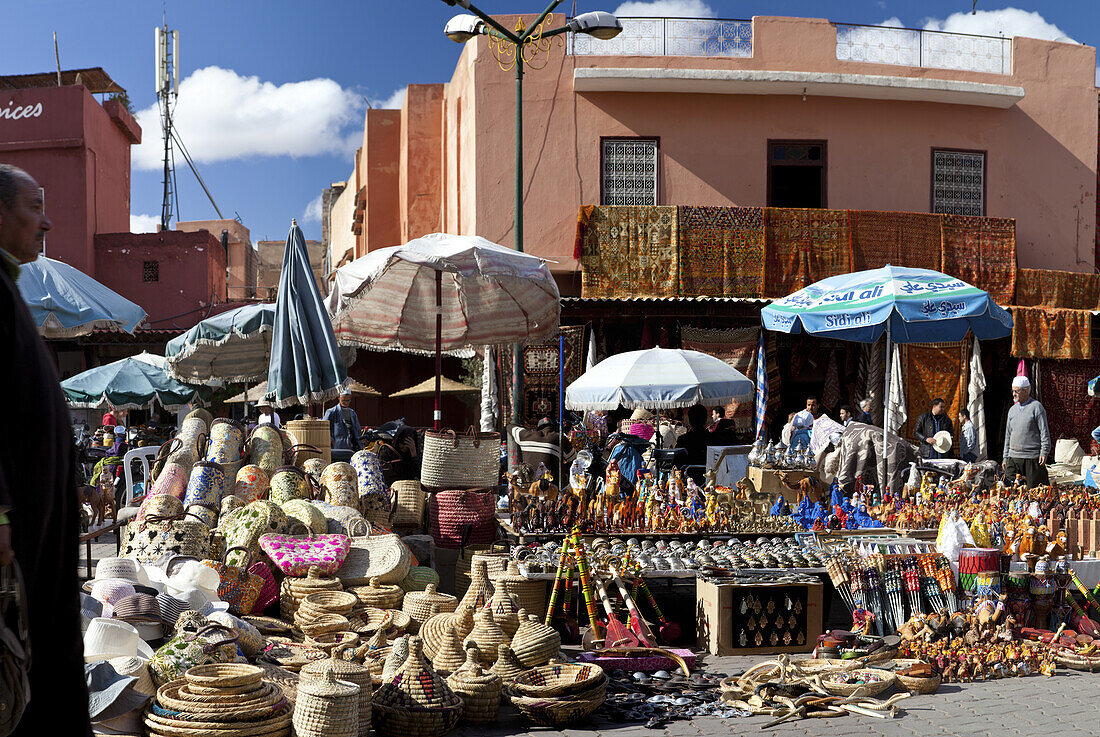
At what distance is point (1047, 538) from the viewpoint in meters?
6.57

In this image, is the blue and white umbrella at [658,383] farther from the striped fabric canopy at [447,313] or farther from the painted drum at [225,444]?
the painted drum at [225,444]

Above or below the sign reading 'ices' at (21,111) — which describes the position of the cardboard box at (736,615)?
below

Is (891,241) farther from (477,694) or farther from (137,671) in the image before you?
(137,671)


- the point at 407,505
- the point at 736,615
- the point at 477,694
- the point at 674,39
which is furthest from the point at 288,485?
the point at 674,39

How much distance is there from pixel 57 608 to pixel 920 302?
7.21 m

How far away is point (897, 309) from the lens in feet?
26.2

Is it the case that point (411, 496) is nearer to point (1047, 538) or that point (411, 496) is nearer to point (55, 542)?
point (1047, 538)

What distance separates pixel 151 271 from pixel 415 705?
22090mm

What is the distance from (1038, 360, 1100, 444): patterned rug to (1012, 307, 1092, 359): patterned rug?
0.35 m

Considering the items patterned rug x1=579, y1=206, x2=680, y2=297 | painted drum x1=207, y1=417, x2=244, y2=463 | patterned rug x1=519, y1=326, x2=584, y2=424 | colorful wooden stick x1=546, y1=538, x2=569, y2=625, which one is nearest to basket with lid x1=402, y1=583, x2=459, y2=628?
colorful wooden stick x1=546, y1=538, x2=569, y2=625

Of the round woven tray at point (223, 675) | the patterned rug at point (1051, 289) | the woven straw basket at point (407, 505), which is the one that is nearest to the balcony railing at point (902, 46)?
the patterned rug at point (1051, 289)

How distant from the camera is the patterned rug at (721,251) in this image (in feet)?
48.2

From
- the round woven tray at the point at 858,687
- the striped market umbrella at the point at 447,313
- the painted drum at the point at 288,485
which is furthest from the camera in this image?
the striped market umbrella at the point at 447,313

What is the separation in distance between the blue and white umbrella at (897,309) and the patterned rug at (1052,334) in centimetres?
678
